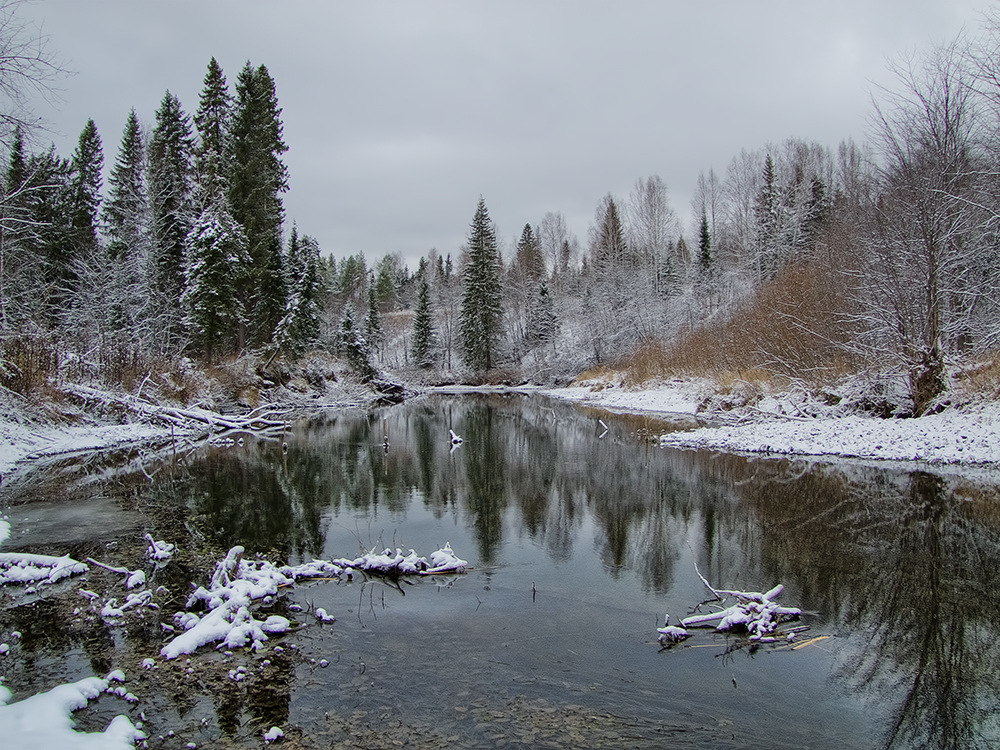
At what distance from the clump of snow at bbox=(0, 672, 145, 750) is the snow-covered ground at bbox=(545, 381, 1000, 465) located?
680 inches

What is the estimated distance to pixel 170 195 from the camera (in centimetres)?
3397

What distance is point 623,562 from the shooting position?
9.20 meters

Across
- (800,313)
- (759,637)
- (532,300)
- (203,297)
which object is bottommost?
(759,637)

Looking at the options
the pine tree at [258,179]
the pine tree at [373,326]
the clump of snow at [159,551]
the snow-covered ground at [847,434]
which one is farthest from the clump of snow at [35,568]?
the pine tree at [373,326]

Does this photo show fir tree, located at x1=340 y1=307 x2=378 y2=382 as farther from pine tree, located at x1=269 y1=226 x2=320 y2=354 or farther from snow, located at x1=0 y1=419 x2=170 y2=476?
snow, located at x1=0 y1=419 x2=170 y2=476

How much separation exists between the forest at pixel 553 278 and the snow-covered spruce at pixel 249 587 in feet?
29.8

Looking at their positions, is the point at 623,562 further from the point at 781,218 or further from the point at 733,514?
the point at 781,218

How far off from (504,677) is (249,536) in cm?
623

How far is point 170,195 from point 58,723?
3523 centimetres

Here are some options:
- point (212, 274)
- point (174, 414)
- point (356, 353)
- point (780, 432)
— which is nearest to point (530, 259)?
point (356, 353)

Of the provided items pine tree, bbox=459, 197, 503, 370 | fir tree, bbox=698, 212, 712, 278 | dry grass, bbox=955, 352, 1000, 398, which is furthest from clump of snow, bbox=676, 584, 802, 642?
pine tree, bbox=459, 197, 503, 370

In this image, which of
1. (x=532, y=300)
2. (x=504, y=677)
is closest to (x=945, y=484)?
(x=504, y=677)

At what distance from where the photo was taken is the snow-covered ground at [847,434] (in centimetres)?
1561

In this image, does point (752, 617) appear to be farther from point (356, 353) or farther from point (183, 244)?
point (356, 353)
